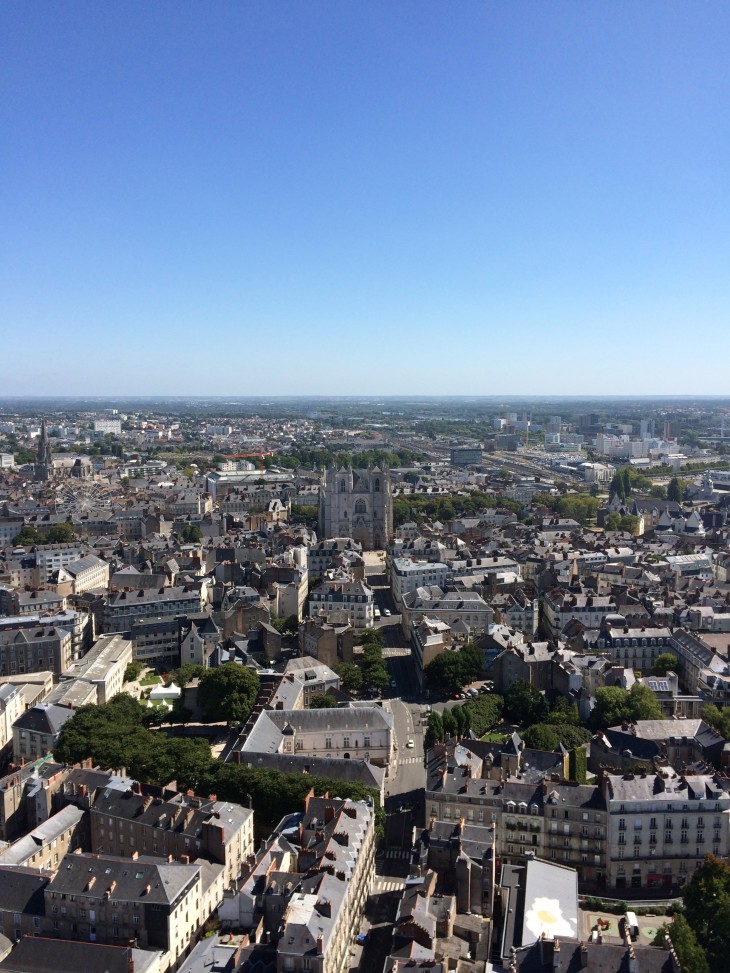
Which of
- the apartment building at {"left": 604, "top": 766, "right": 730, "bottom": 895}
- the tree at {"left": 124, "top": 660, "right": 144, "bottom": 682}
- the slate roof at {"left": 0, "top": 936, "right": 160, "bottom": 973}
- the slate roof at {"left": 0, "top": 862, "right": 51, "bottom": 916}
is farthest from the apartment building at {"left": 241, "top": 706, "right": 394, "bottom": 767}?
the tree at {"left": 124, "top": 660, "right": 144, "bottom": 682}

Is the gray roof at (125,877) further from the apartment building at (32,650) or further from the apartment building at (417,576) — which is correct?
the apartment building at (417,576)

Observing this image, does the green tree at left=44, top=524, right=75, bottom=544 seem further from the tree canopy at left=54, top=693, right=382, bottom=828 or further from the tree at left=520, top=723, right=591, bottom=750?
the tree at left=520, top=723, right=591, bottom=750

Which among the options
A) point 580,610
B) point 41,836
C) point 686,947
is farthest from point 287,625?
point 686,947

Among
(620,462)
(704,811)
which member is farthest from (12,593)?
(620,462)

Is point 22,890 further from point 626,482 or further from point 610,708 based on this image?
point 626,482

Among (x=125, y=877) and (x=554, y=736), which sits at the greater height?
(x=554, y=736)

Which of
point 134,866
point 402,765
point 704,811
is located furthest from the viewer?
point 402,765

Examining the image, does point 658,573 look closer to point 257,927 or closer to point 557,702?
point 557,702
